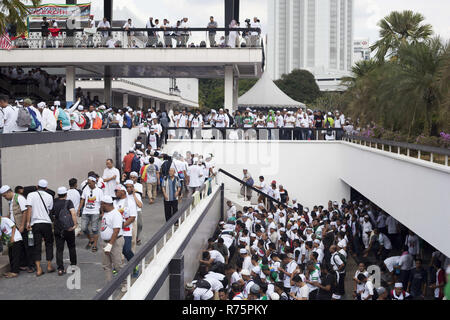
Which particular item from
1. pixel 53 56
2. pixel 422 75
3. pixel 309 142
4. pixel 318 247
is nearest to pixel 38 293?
pixel 318 247

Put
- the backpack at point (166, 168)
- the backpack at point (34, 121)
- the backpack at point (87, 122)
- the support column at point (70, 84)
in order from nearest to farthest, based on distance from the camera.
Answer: the backpack at point (34, 121), the backpack at point (166, 168), the backpack at point (87, 122), the support column at point (70, 84)

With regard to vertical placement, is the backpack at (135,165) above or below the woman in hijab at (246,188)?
above

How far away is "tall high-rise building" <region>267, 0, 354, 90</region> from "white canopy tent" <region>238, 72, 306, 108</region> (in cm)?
12747

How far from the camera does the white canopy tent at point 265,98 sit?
108 ft

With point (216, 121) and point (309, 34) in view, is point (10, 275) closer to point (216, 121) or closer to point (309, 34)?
point (216, 121)

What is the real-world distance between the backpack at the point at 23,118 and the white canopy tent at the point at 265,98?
22132mm

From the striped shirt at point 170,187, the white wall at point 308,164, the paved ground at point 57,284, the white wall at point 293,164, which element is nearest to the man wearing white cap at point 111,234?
the paved ground at point 57,284

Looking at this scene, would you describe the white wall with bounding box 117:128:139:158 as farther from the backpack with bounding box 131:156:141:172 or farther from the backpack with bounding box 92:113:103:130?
the backpack with bounding box 131:156:141:172

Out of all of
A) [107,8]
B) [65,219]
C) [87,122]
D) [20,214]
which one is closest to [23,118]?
[20,214]

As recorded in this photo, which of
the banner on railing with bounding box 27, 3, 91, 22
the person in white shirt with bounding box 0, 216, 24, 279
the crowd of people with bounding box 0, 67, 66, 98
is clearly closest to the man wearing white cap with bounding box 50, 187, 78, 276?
the person in white shirt with bounding box 0, 216, 24, 279

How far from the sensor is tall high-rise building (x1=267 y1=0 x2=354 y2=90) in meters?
162

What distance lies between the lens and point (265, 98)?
3319 cm

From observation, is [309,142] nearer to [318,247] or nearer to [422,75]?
[422,75]

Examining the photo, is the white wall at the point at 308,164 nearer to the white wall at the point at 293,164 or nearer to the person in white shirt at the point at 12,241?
the white wall at the point at 293,164
